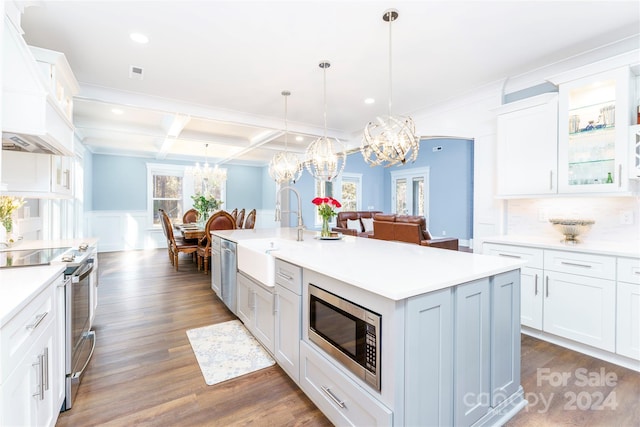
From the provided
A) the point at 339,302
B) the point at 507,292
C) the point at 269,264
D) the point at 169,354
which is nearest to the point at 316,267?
the point at 339,302

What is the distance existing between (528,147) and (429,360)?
261 cm

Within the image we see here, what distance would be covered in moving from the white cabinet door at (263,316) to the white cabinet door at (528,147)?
8.74ft

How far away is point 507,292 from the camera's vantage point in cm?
174

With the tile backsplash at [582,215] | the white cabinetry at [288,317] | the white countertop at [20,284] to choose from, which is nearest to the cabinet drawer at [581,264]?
the tile backsplash at [582,215]

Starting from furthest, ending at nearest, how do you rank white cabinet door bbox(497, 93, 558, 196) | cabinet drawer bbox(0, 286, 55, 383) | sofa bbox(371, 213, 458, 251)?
sofa bbox(371, 213, 458, 251) < white cabinet door bbox(497, 93, 558, 196) < cabinet drawer bbox(0, 286, 55, 383)

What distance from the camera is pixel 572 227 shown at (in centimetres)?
269

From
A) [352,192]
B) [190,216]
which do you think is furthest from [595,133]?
[190,216]

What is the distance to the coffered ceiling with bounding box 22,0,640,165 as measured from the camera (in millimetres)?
2176

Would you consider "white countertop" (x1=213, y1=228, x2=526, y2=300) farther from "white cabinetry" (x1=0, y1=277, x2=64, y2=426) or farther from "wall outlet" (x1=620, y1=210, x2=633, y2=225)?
"wall outlet" (x1=620, y1=210, x2=633, y2=225)

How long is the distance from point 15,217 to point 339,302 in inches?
134

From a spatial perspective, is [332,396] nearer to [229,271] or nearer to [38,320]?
[38,320]

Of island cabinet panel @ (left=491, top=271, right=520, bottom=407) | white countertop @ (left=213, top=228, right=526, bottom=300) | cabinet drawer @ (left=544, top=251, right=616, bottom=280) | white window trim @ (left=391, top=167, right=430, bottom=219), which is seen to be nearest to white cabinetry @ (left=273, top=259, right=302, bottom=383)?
white countertop @ (left=213, top=228, right=526, bottom=300)

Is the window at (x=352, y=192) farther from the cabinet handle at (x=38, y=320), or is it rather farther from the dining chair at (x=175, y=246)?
the cabinet handle at (x=38, y=320)

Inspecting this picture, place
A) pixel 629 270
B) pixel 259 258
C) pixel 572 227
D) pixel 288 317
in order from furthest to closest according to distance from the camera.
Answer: pixel 572 227 → pixel 259 258 → pixel 629 270 → pixel 288 317
